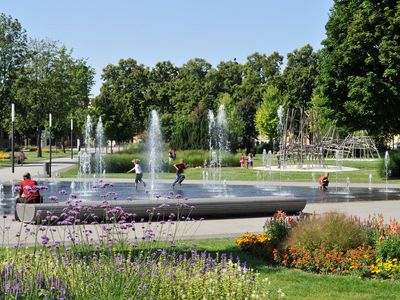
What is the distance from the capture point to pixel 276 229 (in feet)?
35.3

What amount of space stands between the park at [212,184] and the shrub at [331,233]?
22 millimetres

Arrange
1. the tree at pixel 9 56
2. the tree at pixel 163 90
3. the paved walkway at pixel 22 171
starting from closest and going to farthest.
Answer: the paved walkway at pixel 22 171 < the tree at pixel 9 56 < the tree at pixel 163 90

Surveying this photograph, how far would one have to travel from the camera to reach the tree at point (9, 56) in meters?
59.1

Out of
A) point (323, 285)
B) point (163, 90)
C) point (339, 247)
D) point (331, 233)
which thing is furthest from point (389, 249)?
point (163, 90)

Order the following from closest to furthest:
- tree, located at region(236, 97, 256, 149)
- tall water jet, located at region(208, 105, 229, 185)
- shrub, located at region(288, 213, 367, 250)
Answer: shrub, located at region(288, 213, 367, 250)
tall water jet, located at region(208, 105, 229, 185)
tree, located at region(236, 97, 256, 149)

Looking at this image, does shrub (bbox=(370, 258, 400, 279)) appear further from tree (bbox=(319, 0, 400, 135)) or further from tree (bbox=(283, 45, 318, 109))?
tree (bbox=(283, 45, 318, 109))

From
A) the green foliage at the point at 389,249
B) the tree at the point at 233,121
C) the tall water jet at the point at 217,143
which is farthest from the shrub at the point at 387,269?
the tree at the point at 233,121

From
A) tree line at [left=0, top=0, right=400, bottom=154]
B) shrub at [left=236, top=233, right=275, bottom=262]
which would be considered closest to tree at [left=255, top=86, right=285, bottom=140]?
tree line at [left=0, top=0, right=400, bottom=154]

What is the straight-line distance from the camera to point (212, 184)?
3030 cm

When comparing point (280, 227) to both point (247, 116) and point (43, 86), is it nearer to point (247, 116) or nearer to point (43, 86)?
point (43, 86)

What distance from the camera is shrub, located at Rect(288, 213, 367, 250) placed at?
31.1ft

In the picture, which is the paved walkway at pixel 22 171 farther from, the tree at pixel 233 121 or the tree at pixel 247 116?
the tree at pixel 247 116

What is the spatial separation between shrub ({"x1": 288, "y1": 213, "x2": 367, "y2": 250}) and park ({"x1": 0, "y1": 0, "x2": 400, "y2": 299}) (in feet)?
0.07

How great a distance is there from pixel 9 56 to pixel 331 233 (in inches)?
2183
